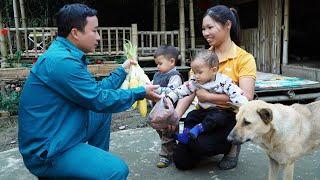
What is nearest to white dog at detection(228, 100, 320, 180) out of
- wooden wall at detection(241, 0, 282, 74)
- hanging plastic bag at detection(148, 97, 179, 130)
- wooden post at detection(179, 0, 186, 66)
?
hanging plastic bag at detection(148, 97, 179, 130)

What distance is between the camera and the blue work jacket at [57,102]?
2.45 meters

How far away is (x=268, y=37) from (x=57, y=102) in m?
9.69

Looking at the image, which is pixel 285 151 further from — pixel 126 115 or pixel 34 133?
pixel 126 115

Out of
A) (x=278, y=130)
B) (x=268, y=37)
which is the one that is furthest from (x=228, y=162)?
(x=268, y=37)

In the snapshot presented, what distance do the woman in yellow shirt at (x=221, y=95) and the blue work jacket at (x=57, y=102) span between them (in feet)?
3.81

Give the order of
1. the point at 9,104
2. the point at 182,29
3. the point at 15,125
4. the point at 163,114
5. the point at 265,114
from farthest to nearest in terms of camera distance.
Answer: the point at 182,29, the point at 9,104, the point at 15,125, the point at 163,114, the point at 265,114

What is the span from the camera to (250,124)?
280cm

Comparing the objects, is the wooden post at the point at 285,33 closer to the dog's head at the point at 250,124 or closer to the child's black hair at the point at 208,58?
the child's black hair at the point at 208,58

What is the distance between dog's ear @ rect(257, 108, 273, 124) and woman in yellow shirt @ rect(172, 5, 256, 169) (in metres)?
0.64

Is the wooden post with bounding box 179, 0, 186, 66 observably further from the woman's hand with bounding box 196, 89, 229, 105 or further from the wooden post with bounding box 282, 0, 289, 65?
the woman's hand with bounding box 196, 89, 229, 105

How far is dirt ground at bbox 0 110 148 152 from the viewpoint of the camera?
661 cm

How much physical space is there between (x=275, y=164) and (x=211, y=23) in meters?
1.41

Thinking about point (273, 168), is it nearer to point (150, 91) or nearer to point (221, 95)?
point (221, 95)

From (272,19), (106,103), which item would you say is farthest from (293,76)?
(106,103)
